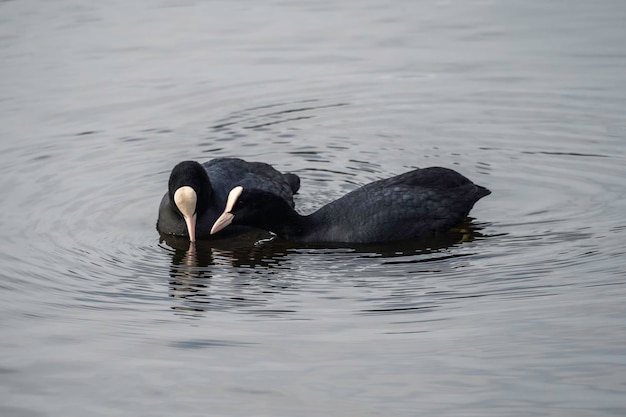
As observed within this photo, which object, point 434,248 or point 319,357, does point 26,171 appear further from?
point 319,357

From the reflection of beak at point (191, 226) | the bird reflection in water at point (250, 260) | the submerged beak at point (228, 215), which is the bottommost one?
the bird reflection in water at point (250, 260)

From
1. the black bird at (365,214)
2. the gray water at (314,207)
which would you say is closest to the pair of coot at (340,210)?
the black bird at (365,214)

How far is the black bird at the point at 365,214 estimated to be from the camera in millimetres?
8680

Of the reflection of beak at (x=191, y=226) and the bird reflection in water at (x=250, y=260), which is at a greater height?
the reflection of beak at (x=191, y=226)

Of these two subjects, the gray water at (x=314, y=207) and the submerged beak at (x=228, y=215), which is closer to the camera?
the gray water at (x=314, y=207)

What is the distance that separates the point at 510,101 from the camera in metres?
11.7

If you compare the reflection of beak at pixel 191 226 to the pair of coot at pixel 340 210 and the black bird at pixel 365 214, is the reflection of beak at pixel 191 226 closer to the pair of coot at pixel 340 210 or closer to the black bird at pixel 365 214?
the pair of coot at pixel 340 210

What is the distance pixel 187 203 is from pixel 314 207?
47.3 inches

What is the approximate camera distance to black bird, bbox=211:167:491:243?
8.68 m

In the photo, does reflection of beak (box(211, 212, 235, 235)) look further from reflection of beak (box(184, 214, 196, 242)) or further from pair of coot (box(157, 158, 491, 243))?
reflection of beak (box(184, 214, 196, 242))

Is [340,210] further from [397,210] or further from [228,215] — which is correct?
[228,215]

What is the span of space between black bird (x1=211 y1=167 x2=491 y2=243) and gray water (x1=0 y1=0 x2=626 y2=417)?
153 mm

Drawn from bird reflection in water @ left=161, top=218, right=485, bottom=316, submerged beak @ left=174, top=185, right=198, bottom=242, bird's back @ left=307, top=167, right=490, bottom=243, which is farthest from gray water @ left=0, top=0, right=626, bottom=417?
submerged beak @ left=174, top=185, right=198, bottom=242

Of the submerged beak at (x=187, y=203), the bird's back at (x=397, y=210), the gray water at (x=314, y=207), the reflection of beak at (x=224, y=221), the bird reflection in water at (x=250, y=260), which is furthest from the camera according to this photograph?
the submerged beak at (x=187, y=203)
